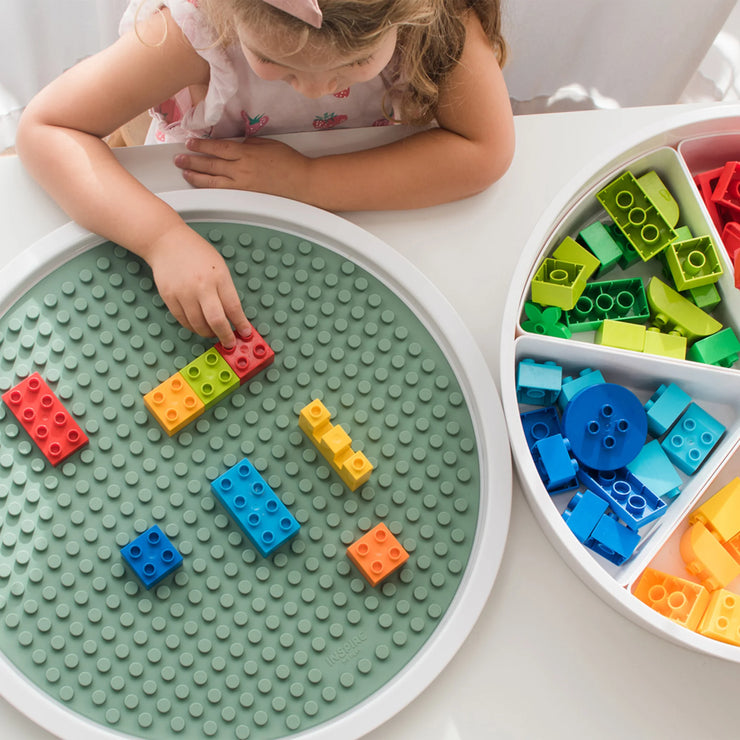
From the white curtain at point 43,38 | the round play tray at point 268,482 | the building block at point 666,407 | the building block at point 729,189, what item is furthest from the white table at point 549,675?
the white curtain at point 43,38

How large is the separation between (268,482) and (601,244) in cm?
38

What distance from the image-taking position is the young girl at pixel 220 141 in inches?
27.6

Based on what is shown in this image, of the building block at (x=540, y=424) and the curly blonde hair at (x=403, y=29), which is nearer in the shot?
the curly blonde hair at (x=403, y=29)

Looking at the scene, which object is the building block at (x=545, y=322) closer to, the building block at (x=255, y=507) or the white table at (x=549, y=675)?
the white table at (x=549, y=675)

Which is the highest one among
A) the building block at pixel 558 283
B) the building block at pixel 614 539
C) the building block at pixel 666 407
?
the building block at pixel 558 283

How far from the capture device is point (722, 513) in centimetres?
66

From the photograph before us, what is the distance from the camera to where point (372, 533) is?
2.15ft

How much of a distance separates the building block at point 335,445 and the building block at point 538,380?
15 centimetres

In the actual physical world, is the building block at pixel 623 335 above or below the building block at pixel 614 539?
above

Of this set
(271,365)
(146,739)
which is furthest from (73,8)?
(146,739)

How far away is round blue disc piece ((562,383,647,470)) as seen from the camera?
67cm

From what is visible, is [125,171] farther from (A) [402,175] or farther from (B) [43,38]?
(B) [43,38]

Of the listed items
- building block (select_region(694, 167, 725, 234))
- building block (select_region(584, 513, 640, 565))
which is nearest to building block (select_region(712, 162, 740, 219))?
building block (select_region(694, 167, 725, 234))

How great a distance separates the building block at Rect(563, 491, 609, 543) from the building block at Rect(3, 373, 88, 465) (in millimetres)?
419
